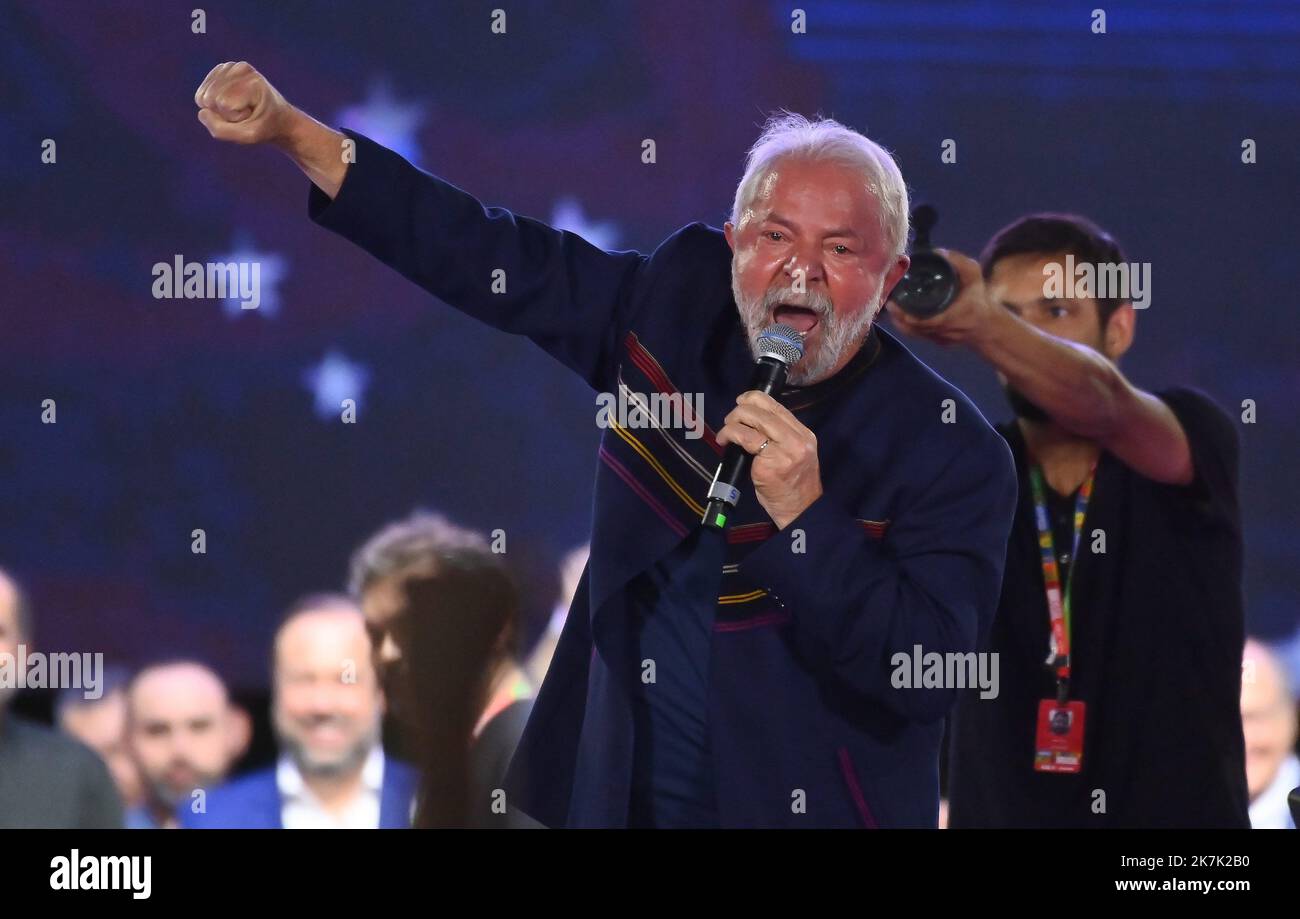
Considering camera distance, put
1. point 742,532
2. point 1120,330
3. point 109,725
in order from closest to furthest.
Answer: point 742,532 → point 109,725 → point 1120,330

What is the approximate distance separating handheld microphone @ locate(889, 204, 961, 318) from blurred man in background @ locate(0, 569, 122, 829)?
1760 millimetres

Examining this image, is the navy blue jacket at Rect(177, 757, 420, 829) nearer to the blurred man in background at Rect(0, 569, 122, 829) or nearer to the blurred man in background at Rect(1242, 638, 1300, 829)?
the blurred man in background at Rect(0, 569, 122, 829)

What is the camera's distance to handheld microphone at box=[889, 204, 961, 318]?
288cm

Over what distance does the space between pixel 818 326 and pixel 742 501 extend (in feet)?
0.85

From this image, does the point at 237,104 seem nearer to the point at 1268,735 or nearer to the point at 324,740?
the point at 324,740

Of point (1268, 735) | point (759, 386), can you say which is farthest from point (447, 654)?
point (1268, 735)

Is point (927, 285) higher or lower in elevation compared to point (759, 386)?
higher

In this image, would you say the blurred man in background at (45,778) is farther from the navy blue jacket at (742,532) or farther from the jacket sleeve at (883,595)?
the jacket sleeve at (883,595)

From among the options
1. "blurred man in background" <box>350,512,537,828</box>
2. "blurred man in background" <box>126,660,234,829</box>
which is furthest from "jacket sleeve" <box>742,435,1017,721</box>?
"blurred man in background" <box>126,660,234,829</box>

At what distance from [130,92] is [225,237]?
355 millimetres

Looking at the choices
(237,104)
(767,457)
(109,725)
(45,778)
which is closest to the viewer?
(767,457)

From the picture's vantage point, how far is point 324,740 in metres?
3.03

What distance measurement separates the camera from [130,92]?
3088mm

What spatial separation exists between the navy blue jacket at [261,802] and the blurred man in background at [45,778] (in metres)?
0.17
